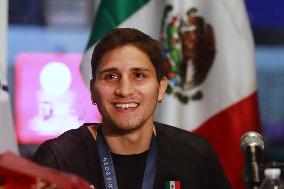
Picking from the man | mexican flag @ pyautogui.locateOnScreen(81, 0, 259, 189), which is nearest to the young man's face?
the man

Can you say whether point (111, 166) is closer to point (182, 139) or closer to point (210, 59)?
point (182, 139)

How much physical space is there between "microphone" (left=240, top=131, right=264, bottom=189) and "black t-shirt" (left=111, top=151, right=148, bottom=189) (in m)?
0.39

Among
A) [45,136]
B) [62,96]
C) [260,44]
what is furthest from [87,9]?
[260,44]

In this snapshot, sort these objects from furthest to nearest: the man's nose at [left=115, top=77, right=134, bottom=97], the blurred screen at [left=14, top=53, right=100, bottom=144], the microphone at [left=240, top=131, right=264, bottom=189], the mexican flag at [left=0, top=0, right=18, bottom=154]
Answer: the blurred screen at [left=14, top=53, right=100, bottom=144] < the mexican flag at [left=0, top=0, right=18, bottom=154] < the man's nose at [left=115, top=77, right=134, bottom=97] < the microphone at [left=240, top=131, right=264, bottom=189]

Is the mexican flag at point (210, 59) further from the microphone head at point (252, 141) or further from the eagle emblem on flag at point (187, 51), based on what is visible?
the microphone head at point (252, 141)

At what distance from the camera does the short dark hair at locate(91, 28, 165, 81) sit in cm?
177

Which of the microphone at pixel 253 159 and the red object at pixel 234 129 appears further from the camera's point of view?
the red object at pixel 234 129

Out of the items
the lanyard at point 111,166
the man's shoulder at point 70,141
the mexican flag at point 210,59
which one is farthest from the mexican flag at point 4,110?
the lanyard at point 111,166

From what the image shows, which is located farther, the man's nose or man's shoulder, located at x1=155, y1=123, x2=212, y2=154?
man's shoulder, located at x1=155, y1=123, x2=212, y2=154

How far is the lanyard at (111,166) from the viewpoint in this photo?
5.70 feet

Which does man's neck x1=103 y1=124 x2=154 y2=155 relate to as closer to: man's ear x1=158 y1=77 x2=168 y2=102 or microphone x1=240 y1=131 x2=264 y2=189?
man's ear x1=158 y1=77 x2=168 y2=102

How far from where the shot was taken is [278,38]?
11.3 ft

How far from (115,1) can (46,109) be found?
838 millimetres

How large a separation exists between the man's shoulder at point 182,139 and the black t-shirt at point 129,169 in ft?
0.47
